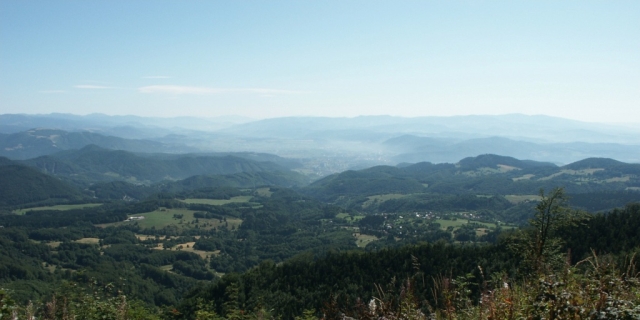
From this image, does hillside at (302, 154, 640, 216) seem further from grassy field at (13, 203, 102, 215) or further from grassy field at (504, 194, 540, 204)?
grassy field at (13, 203, 102, 215)

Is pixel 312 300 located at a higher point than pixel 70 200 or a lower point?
higher

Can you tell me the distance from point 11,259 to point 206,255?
39.3 m

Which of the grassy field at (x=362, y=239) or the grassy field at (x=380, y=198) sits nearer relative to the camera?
the grassy field at (x=362, y=239)

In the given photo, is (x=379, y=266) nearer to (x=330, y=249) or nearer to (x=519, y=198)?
(x=330, y=249)

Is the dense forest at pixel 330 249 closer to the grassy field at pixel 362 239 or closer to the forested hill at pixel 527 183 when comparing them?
the grassy field at pixel 362 239

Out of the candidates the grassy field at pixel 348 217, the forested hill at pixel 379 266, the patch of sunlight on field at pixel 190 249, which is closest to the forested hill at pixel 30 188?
the patch of sunlight on field at pixel 190 249

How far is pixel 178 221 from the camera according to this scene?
131500 mm

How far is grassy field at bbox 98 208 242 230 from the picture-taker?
126438 mm

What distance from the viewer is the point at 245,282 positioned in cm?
4784

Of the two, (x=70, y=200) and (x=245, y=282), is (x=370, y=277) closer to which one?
(x=245, y=282)

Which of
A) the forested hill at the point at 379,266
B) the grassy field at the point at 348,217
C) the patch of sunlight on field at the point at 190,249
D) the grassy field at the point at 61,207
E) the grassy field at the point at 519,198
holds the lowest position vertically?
the grassy field at the point at 61,207

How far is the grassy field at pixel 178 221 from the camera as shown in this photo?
12644 cm

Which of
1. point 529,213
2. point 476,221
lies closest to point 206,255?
point 476,221

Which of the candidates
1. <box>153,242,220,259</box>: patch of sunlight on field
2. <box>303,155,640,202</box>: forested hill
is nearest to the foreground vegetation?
<box>153,242,220,259</box>: patch of sunlight on field
